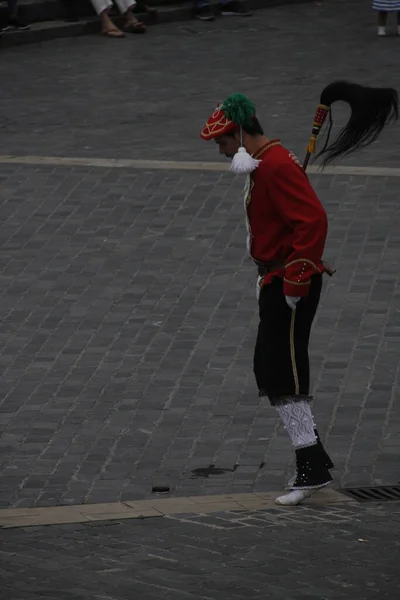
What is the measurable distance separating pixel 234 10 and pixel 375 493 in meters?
14.6

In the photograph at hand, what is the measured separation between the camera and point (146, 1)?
67.3 feet

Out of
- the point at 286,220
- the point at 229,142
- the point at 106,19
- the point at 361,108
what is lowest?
the point at 106,19

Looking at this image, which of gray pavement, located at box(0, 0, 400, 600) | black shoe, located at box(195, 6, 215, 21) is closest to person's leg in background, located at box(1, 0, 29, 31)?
black shoe, located at box(195, 6, 215, 21)

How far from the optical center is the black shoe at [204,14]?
20.5 m

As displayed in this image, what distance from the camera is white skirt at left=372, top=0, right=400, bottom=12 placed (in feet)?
61.6

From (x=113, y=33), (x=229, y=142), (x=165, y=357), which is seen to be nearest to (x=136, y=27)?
(x=113, y=33)

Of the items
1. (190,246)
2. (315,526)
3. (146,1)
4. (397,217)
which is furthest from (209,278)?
(146,1)

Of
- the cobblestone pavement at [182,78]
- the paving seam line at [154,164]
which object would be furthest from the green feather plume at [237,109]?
the cobblestone pavement at [182,78]

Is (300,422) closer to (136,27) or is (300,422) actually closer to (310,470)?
(310,470)

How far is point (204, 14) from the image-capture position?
810 inches

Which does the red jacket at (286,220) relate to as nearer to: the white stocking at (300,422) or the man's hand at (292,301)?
the man's hand at (292,301)

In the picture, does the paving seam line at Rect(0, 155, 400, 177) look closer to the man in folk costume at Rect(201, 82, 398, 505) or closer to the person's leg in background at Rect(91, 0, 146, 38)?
the man in folk costume at Rect(201, 82, 398, 505)

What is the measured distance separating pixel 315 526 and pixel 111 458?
1377 mm

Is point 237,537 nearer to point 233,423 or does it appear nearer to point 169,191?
point 233,423
